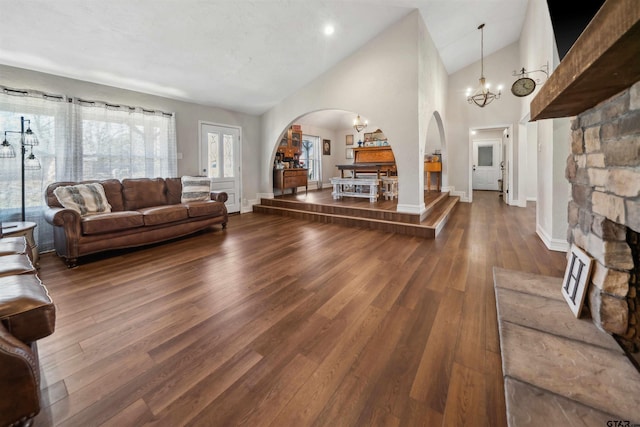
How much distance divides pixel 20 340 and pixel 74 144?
3.89m

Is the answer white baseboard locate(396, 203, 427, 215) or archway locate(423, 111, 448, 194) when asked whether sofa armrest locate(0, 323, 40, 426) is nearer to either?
white baseboard locate(396, 203, 427, 215)

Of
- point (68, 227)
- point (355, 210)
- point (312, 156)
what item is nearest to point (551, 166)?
point (355, 210)

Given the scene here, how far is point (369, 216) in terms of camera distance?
4820 millimetres

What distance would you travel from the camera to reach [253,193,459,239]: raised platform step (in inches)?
168

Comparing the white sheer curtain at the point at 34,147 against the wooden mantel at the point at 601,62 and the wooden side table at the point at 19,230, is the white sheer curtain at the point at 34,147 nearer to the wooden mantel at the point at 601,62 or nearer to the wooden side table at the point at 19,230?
the wooden side table at the point at 19,230

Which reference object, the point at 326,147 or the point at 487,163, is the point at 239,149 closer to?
the point at 326,147

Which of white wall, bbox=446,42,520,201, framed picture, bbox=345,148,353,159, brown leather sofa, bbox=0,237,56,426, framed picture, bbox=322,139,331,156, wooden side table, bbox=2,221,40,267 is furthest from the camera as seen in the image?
framed picture, bbox=345,148,353,159

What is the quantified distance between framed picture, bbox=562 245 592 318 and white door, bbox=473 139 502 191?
31.3ft

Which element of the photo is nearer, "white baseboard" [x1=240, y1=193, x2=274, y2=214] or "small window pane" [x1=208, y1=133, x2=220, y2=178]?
"small window pane" [x1=208, y1=133, x2=220, y2=178]

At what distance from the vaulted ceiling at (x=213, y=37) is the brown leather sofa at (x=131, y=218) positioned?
1646 millimetres

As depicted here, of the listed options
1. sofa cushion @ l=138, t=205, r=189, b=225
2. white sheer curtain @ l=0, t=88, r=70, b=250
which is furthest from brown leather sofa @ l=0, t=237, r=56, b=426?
white sheer curtain @ l=0, t=88, r=70, b=250

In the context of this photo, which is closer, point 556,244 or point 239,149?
point 556,244

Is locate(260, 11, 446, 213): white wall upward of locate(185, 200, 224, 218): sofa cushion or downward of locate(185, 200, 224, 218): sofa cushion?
upward

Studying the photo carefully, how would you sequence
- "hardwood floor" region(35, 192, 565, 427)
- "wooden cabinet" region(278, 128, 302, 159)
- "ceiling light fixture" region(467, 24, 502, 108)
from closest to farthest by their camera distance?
"hardwood floor" region(35, 192, 565, 427) < "ceiling light fixture" region(467, 24, 502, 108) < "wooden cabinet" region(278, 128, 302, 159)
